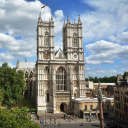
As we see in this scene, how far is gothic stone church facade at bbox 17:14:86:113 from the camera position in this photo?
6780cm

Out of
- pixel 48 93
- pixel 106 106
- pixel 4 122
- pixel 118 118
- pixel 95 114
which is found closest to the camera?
pixel 4 122

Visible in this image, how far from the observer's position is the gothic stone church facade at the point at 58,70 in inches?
2669

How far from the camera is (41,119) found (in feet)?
192

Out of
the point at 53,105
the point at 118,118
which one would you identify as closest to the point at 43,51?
the point at 53,105

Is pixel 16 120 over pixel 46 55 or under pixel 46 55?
under

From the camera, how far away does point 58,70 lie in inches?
2810

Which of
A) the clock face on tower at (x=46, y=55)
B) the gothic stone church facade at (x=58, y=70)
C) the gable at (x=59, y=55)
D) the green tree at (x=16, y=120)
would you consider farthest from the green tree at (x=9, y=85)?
the green tree at (x=16, y=120)

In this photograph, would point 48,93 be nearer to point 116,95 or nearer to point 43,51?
point 43,51

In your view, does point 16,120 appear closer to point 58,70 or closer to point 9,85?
point 9,85

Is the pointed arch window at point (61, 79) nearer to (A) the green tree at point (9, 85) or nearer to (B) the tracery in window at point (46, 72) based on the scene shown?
(B) the tracery in window at point (46, 72)

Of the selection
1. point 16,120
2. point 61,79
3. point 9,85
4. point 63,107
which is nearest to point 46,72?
point 61,79

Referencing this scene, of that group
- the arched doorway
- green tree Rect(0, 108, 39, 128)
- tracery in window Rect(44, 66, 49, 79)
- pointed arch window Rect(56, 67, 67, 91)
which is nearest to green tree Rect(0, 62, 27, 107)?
tracery in window Rect(44, 66, 49, 79)

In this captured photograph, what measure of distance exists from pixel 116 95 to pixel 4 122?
133 feet

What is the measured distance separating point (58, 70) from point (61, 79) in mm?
3530
